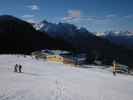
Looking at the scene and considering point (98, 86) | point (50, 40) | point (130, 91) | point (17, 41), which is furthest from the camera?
point (50, 40)

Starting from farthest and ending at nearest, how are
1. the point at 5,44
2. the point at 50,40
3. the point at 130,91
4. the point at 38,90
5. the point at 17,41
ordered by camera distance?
the point at 50,40
the point at 17,41
the point at 5,44
the point at 130,91
the point at 38,90

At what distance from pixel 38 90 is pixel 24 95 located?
8.31ft

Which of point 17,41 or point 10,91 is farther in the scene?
point 17,41

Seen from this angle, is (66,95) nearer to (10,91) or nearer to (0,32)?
(10,91)

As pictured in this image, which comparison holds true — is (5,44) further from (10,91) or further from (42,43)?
(10,91)

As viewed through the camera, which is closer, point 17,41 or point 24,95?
point 24,95

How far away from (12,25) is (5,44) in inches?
2080

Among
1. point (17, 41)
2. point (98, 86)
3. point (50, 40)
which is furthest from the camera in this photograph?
point (50, 40)

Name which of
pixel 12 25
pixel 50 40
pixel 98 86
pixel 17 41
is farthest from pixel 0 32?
pixel 98 86

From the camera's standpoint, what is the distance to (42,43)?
174 metres

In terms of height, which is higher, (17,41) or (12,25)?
(12,25)

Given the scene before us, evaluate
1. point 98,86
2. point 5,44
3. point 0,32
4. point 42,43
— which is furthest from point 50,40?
point 98,86

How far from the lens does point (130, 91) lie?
22.5 m

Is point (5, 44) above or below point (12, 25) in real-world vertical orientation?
below
